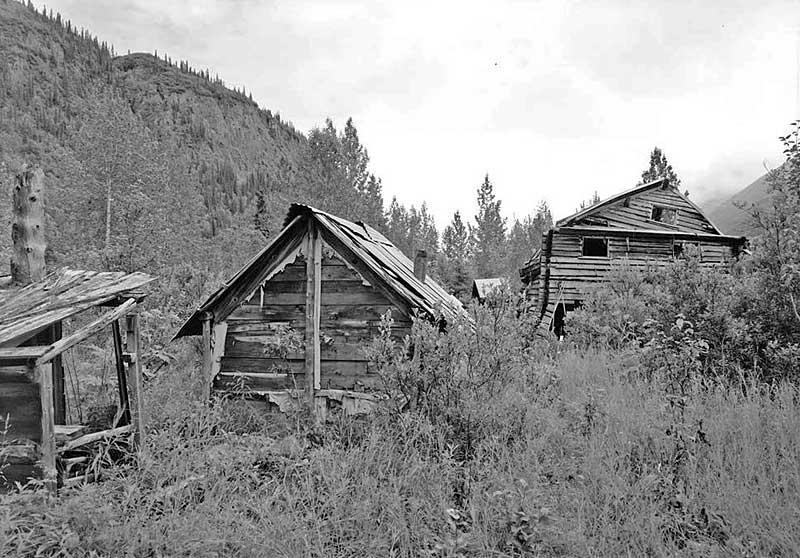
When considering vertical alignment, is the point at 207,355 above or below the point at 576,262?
below

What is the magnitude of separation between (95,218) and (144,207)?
2103 millimetres

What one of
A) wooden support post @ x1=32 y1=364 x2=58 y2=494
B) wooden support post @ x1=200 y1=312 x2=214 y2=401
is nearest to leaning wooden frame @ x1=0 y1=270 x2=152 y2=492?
wooden support post @ x1=32 y1=364 x2=58 y2=494

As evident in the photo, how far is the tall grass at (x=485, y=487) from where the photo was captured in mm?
3861

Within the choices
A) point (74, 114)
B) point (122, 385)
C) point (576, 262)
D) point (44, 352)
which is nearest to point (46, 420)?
point (44, 352)

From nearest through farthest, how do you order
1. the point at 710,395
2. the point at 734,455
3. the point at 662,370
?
the point at 734,455
the point at 710,395
the point at 662,370

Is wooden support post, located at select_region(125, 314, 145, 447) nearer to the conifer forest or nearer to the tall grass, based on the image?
the conifer forest

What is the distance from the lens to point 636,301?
12.6 m

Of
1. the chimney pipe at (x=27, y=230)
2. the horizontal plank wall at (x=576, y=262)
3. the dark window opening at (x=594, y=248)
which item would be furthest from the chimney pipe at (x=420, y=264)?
the dark window opening at (x=594, y=248)

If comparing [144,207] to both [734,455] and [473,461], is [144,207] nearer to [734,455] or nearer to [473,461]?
[473,461]

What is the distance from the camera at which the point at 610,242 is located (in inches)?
766

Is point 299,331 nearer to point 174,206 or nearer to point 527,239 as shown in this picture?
point 174,206

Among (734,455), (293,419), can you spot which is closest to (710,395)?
(734,455)

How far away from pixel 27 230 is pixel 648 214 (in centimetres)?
2095

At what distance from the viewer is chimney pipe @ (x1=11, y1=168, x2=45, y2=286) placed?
646 centimetres
